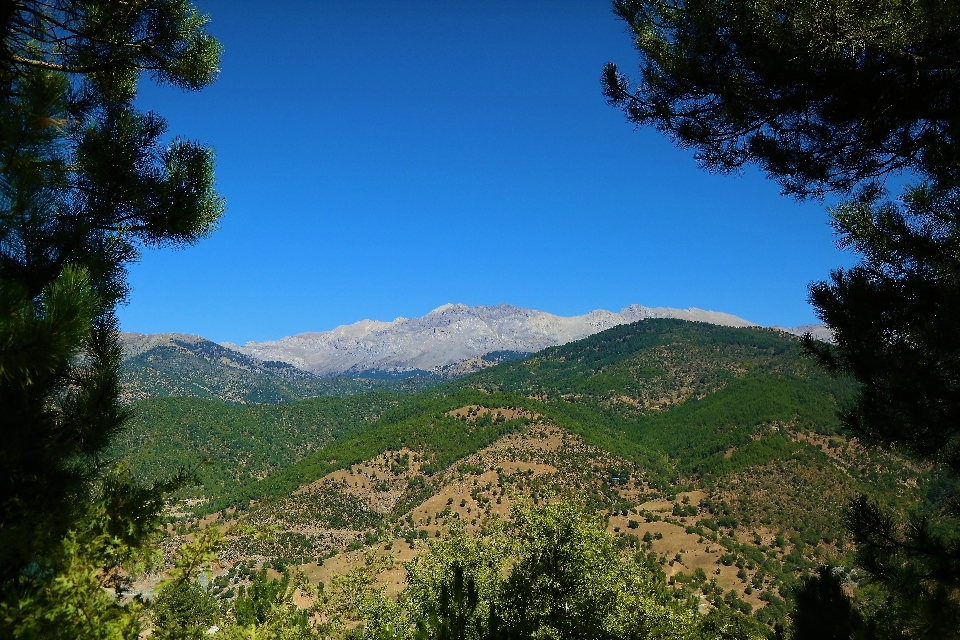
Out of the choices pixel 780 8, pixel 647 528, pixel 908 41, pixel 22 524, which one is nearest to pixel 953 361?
pixel 908 41

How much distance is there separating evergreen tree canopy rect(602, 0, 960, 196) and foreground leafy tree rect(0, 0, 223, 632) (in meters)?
5.60

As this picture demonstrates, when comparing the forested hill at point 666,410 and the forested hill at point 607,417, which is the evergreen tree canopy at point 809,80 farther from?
the forested hill at point 666,410

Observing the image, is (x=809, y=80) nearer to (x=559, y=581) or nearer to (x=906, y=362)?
(x=906, y=362)

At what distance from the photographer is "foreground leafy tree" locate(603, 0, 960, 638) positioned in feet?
16.3

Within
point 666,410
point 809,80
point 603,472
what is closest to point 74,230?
point 809,80

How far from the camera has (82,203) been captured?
531 centimetres

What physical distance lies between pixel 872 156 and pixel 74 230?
8544 mm

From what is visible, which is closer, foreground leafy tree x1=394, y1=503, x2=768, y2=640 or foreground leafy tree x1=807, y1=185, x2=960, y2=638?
foreground leafy tree x1=807, y1=185, x2=960, y2=638

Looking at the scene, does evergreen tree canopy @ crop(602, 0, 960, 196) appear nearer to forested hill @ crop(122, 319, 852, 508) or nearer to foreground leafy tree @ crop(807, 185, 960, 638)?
foreground leafy tree @ crop(807, 185, 960, 638)

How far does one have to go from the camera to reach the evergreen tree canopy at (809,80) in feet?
15.5

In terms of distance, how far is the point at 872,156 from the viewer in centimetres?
616

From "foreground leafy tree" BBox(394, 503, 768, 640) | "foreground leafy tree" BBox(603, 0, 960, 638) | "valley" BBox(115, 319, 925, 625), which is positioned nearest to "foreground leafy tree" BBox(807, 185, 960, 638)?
"foreground leafy tree" BBox(603, 0, 960, 638)

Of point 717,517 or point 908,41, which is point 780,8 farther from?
point 717,517

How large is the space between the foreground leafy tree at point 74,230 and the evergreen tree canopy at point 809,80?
18.4 ft
